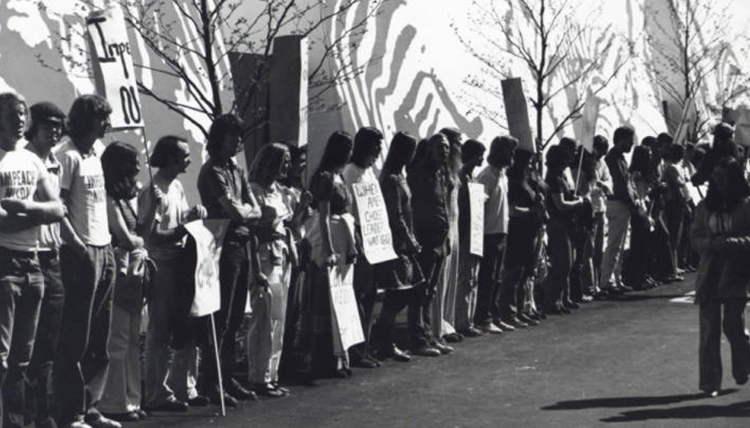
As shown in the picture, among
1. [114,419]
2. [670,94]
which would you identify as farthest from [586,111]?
[670,94]

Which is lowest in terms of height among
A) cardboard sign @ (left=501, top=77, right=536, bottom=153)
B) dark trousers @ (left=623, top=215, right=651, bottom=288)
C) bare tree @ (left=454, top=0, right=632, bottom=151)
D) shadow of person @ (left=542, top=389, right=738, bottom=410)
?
shadow of person @ (left=542, top=389, right=738, bottom=410)

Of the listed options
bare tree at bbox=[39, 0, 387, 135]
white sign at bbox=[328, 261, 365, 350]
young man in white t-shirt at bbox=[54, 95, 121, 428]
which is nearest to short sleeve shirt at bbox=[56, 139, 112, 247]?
young man in white t-shirt at bbox=[54, 95, 121, 428]

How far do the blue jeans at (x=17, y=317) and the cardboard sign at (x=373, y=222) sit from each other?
3.82m

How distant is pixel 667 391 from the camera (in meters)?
9.93

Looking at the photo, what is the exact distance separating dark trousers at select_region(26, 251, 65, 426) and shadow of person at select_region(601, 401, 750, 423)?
137 inches

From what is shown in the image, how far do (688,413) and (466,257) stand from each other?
Answer: 4.59m

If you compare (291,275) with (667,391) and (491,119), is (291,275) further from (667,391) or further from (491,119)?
(491,119)

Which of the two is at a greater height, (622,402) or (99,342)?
(99,342)

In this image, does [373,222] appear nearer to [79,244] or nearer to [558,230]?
[79,244]

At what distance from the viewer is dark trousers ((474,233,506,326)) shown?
535 inches

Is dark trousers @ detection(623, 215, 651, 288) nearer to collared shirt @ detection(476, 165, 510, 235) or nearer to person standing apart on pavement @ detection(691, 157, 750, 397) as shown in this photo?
collared shirt @ detection(476, 165, 510, 235)

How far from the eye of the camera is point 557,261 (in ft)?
49.6

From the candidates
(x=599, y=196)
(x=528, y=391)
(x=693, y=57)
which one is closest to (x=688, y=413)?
(x=528, y=391)

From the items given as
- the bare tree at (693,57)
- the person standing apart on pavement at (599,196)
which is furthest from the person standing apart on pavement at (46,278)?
the bare tree at (693,57)
